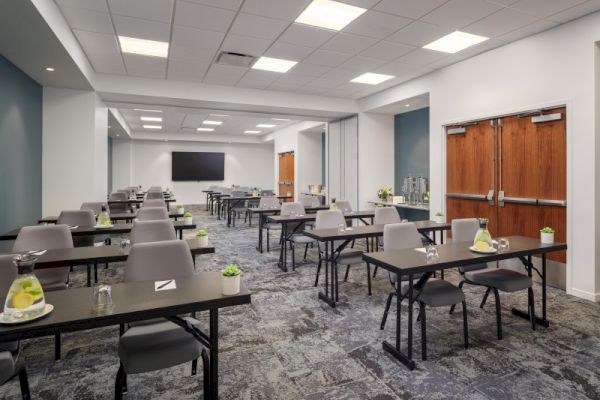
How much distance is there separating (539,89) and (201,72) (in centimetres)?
472

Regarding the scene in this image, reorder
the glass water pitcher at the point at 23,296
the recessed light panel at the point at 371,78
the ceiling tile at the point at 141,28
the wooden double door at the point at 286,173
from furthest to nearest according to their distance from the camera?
the wooden double door at the point at 286,173
the recessed light panel at the point at 371,78
the ceiling tile at the point at 141,28
the glass water pitcher at the point at 23,296

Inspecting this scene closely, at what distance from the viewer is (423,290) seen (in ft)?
8.41

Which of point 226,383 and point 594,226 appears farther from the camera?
Answer: point 594,226

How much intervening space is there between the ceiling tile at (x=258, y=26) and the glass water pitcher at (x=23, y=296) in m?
3.24

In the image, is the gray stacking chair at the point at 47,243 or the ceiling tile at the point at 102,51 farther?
the ceiling tile at the point at 102,51

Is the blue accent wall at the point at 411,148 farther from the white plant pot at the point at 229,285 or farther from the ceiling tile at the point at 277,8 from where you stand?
the white plant pot at the point at 229,285

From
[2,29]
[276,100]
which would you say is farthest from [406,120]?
[2,29]

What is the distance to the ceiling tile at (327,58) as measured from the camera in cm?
487

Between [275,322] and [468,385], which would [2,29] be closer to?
[275,322]

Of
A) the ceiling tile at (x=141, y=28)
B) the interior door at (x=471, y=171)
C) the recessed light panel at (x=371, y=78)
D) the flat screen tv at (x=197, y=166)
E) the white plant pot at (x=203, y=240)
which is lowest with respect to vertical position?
the white plant pot at (x=203, y=240)

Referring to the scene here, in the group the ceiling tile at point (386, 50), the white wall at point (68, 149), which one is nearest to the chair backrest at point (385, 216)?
the ceiling tile at point (386, 50)

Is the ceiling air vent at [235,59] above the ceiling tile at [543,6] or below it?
above

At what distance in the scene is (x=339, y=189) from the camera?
8430 millimetres

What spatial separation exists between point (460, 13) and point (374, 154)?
414 centimetres
